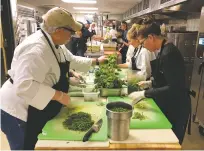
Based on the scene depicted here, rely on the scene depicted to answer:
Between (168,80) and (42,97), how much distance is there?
2.99 ft

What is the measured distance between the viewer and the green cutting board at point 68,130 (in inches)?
46.0

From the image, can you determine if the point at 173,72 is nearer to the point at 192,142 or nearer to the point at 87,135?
the point at 87,135

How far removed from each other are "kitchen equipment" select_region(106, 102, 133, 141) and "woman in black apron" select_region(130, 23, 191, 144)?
1.53 ft

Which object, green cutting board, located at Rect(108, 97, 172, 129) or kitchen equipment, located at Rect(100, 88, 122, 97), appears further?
kitchen equipment, located at Rect(100, 88, 122, 97)

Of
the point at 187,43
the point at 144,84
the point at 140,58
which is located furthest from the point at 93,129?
the point at 187,43

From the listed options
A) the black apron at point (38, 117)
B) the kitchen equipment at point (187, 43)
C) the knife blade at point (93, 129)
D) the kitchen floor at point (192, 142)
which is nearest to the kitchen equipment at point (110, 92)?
the black apron at point (38, 117)

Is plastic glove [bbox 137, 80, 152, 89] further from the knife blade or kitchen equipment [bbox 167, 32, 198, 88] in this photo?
kitchen equipment [bbox 167, 32, 198, 88]

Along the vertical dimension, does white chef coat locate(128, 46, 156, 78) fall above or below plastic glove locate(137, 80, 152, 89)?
above

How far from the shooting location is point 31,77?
4.09 feet

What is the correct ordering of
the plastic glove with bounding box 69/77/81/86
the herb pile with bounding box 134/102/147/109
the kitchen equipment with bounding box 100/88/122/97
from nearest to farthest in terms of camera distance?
the herb pile with bounding box 134/102/147/109
the kitchen equipment with bounding box 100/88/122/97
the plastic glove with bounding box 69/77/81/86

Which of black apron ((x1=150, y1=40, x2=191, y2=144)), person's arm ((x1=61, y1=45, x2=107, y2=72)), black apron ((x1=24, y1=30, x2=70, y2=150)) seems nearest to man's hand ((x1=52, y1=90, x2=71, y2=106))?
black apron ((x1=24, y1=30, x2=70, y2=150))

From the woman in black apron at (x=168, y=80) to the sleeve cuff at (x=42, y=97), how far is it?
71 cm

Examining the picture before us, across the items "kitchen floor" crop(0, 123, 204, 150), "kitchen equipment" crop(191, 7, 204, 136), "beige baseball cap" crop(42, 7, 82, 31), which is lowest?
"kitchen floor" crop(0, 123, 204, 150)

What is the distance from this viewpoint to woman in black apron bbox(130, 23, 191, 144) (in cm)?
147
